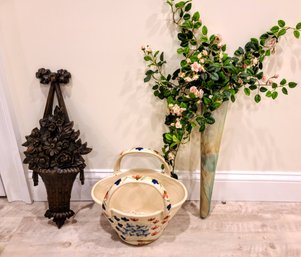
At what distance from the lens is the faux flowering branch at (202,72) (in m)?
1.33

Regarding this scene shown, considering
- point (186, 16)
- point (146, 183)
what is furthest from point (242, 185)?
point (186, 16)

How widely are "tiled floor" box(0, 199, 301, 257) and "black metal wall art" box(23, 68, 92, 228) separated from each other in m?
0.14

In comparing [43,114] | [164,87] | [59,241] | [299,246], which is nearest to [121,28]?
[164,87]

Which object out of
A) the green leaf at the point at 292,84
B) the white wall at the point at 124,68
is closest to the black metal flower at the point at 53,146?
the white wall at the point at 124,68

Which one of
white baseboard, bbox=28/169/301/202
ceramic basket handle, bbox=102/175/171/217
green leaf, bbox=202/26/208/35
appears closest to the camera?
ceramic basket handle, bbox=102/175/171/217

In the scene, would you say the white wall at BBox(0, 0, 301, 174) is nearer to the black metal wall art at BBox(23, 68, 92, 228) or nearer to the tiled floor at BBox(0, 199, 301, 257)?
the black metal wall art at BBox(23, 68, 92, 228)

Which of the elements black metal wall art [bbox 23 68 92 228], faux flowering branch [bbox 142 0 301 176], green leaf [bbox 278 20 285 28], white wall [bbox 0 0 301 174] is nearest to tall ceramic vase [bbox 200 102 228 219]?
faux flowering branch [bbox 142 0 301 176]

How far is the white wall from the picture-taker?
139 centimetres

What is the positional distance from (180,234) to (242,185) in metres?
0.43

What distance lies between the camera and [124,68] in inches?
58.7

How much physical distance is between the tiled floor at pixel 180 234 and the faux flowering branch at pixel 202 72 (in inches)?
16.4

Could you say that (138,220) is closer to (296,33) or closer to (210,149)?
(210,149)

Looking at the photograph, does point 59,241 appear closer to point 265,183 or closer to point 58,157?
point 58,157

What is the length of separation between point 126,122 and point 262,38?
699 mm
